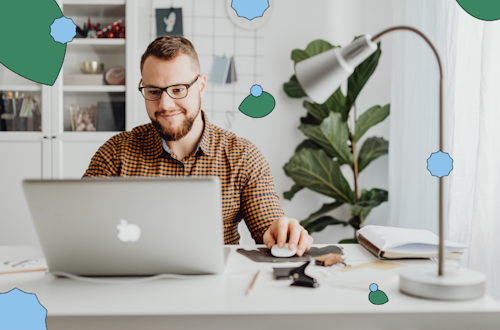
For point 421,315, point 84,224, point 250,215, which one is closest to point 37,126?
point 250,215

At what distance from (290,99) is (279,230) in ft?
5.62

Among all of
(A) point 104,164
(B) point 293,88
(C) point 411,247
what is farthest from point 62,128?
(C) point 411,247

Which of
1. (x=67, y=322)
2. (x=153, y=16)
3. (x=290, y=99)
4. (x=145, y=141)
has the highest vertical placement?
(x=153, y=16)

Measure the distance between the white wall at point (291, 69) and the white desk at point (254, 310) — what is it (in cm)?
192

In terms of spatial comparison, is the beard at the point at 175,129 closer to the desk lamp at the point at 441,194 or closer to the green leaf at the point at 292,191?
the desk lamp at the point at 441,194

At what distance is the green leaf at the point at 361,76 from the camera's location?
225 centimetres

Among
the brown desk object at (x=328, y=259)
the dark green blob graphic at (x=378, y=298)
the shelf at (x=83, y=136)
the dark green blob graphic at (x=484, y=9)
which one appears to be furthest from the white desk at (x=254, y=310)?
the shelf at (x=83, y=136)

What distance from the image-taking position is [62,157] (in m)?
2.40

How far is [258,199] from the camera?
1354 millimetres

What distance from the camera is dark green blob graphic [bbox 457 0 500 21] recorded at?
1323mm

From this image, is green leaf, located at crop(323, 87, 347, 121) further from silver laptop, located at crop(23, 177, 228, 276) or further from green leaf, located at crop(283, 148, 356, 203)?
silver laptop, located at crop(23, 177, 228, 276)

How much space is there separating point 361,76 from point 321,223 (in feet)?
2.87

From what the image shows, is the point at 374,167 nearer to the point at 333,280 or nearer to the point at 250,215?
the point at 250,215

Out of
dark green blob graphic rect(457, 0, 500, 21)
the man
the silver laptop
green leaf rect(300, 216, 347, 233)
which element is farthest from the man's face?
green leaf rect(300, 216, 347, 233)
